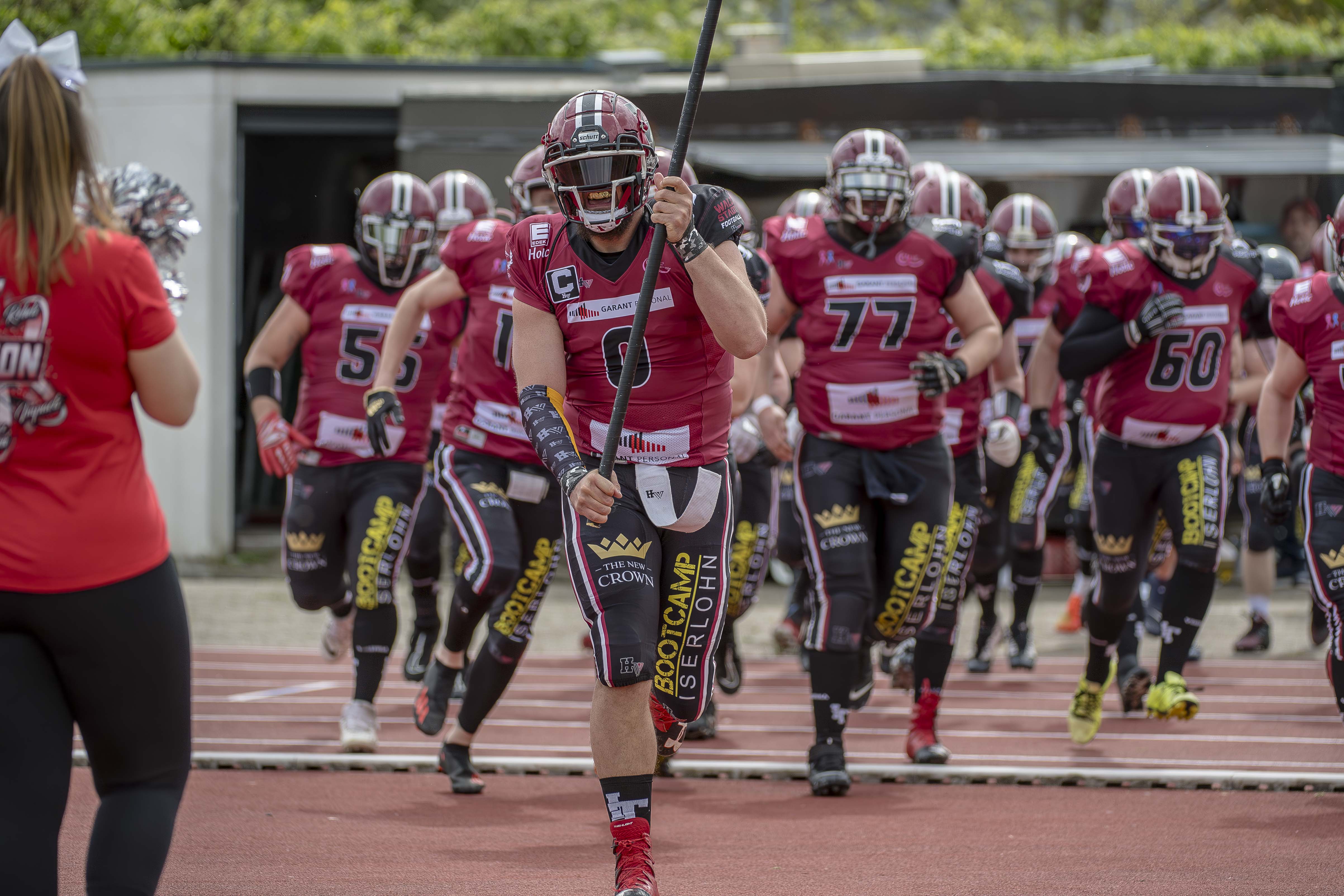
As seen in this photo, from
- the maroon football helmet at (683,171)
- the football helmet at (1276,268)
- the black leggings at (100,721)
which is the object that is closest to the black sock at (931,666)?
the maroon football helmet at (683,171)

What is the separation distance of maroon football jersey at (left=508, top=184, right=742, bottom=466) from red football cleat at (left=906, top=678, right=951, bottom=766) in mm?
2524

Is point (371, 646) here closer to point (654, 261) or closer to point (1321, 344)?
point (654, 261)

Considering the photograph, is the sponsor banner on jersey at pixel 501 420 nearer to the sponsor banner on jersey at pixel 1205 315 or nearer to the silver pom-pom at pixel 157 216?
the silver pom-pom at pixel 157 216

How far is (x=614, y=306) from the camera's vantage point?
15.2 feet

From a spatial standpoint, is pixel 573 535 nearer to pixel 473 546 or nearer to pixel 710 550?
pixel 710 550

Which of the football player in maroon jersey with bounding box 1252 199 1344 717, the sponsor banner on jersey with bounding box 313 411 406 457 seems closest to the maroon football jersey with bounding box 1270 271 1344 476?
the football player in maroon jersey with bounding box 1252 199 1344 717

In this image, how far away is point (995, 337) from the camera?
6609 mm

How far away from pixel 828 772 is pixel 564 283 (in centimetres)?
249

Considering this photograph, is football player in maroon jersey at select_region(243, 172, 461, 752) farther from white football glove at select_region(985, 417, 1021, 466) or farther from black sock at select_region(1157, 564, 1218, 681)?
black sock at select_region(1157, 564, 1218, 681)

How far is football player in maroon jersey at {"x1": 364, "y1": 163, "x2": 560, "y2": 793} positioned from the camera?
628cm

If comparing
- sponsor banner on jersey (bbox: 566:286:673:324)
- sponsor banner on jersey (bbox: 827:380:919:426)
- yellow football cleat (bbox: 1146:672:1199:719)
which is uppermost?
sponsor banner on jersey (bbox: 566:286:673:324)

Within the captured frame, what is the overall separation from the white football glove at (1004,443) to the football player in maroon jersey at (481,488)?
1987 millimetres

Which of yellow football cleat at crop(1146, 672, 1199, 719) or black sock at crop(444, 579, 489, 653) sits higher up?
black sock at crop(444, 579, 489, 653)

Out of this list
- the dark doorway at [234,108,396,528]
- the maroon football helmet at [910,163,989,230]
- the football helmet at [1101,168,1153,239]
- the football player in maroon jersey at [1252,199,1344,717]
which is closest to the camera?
the football player in maroon jersey at [1252,199,1344,717]
